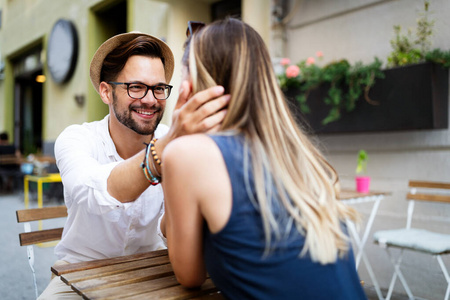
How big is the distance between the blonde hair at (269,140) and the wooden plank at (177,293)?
351 millimetres

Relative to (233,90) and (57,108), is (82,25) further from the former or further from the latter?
(233,90)

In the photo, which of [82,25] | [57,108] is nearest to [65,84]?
[57,108]

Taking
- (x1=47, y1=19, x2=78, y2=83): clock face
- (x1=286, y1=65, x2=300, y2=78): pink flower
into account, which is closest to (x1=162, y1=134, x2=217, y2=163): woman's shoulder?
(x1=286, y1=65, x2=300, y2=78): pink flower

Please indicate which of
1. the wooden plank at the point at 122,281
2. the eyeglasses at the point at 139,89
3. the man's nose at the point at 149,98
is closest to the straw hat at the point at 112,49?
the eyeglasses at the point at 139,89

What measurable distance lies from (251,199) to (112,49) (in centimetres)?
142

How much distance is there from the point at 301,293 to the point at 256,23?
4.36 metres

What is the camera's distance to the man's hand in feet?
4.00

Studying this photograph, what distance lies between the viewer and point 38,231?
87.3 inches

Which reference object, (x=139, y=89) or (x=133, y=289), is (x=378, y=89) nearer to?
(x=139, y=89)

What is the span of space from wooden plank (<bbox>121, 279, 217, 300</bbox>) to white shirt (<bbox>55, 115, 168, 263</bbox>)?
1.70ft

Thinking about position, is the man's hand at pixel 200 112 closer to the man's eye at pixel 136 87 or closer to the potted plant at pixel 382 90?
the man's eye at pixel 136 87

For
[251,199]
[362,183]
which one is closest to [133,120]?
[251,199]

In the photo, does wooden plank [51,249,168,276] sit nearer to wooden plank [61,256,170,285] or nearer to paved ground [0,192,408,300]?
wooden plank [61,256,170,285]

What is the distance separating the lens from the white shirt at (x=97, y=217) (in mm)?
1755
